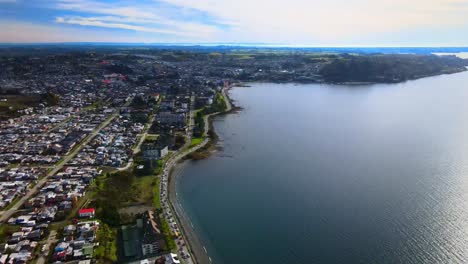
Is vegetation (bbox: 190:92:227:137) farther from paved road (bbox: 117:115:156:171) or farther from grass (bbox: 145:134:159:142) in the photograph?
paved road (bbox: 117:115:156:171)

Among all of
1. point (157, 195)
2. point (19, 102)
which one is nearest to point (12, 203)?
point (157, 195)

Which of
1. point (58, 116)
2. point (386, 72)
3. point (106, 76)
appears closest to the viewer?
point (58, 116)

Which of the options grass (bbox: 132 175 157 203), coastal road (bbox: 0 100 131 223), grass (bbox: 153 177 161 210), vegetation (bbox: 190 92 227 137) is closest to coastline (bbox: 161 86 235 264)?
grass (bbox: 153 177 161 210)

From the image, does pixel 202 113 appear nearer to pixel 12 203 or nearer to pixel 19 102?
pixel 19 102

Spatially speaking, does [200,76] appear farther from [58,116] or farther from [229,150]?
[229,150]

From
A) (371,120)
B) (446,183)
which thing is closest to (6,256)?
(446,183)

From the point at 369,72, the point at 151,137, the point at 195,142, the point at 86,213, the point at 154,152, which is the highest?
the point at 369,72

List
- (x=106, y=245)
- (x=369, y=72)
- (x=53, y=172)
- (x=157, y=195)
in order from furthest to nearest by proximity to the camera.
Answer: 1. (x=369, y=72)
2. (x=53, y=172)
3. (x=157, y=195)
4. (x=106, y=245)
